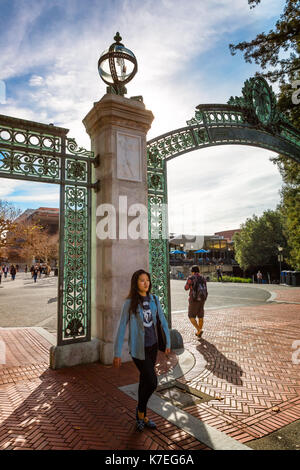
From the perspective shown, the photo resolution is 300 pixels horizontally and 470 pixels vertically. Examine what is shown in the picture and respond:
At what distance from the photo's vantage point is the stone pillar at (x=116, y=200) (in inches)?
210

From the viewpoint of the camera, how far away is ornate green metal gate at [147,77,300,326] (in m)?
6.44

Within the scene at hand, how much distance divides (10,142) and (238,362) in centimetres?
578

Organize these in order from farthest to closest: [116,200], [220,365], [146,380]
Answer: [116,200]
[220,365]
[146,380]

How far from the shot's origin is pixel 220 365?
505cm

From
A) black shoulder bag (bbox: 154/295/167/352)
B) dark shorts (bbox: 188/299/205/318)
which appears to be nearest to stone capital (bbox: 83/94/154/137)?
black shoulder bag (bbox: 154/295/167/352)

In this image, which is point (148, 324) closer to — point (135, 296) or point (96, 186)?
point (135, 296)

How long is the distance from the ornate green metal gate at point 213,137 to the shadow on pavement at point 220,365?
3.57 feet

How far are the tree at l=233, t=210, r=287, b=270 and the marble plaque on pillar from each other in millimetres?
28463

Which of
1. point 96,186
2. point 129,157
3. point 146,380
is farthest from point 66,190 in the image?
point 146,380

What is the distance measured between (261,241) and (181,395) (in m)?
30.3

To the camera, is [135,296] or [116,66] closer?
[135,296]

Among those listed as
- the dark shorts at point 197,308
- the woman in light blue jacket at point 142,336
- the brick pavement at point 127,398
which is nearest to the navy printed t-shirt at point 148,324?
the woman in light blue jacket at point 142,336

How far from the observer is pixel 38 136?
17.5 ft
